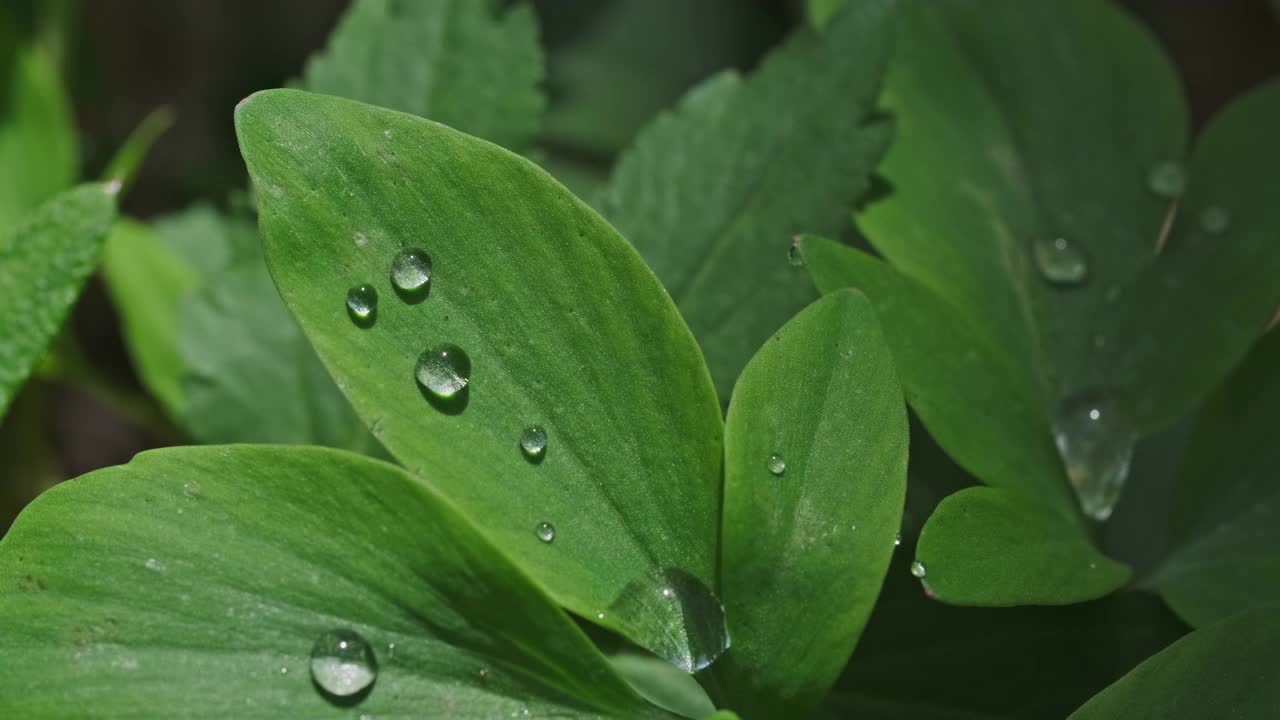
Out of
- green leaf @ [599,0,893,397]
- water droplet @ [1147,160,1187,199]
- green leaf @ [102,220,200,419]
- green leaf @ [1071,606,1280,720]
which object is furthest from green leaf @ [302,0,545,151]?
green leaf @ [1071,606,1280,720]

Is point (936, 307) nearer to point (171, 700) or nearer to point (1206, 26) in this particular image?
point (171, 700)

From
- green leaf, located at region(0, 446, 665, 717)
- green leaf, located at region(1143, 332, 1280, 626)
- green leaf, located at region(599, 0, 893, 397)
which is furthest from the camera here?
green leaf, located at region(599, 0, 893, 397)

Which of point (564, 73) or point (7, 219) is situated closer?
point (7, 219)

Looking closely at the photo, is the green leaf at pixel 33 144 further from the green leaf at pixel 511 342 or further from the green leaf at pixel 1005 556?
the green leaf at pixel 1005 556

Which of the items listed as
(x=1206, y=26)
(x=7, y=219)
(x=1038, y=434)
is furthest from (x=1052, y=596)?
(x=1206, y=26)

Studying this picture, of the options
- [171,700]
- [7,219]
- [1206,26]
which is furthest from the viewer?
[1206,26]

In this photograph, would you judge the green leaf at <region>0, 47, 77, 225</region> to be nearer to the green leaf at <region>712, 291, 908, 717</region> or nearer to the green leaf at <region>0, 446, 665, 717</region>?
the green leaf at <region>0, 446, 665, 717</region>

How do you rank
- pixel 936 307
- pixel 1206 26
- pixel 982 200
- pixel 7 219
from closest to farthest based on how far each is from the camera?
pixel 936 307, pixel 982 200, pixel 7 219, pixel 1206 26
